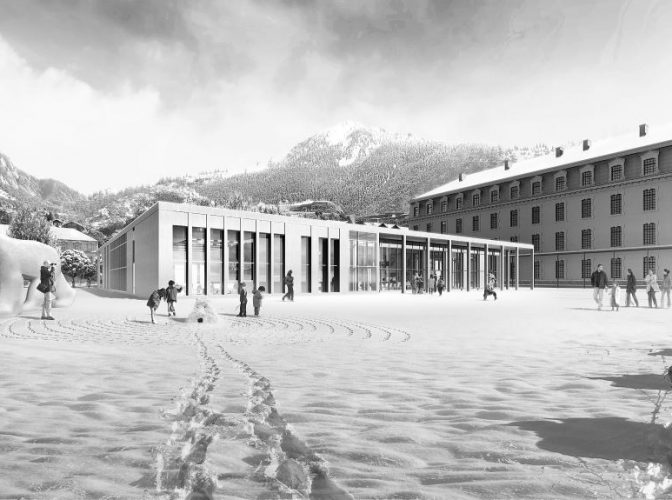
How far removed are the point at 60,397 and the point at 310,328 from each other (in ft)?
30.5

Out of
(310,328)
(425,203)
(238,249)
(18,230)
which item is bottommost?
(310,328)

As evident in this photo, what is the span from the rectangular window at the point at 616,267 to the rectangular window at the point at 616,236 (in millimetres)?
1693

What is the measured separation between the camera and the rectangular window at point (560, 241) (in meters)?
61.8

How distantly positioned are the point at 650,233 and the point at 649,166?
7.19 metres

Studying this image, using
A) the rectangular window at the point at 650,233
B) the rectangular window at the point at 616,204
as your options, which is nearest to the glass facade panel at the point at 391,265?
the rectangular window at the point at 616,204

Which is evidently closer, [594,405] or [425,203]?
[594,405]

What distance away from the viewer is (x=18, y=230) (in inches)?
2606

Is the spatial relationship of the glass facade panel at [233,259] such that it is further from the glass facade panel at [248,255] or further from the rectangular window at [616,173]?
the rectangular window at [616,173]

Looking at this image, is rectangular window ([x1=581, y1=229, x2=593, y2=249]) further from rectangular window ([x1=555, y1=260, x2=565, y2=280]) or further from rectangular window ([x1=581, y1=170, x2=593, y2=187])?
rectangular window ([x1=581, y1=170, x2=593, y2=187])

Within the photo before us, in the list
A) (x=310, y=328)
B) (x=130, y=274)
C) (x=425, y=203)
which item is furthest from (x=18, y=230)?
(x=310, y=328)

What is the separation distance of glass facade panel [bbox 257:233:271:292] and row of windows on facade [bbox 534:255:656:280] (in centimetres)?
4026

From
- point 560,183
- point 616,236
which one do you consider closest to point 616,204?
point 616,236

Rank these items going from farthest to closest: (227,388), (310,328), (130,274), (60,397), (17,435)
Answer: (130,274)
(310,328)
(227,388)
(60,397)
(17,435)

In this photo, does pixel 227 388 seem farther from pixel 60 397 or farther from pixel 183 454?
pixel 183 454
